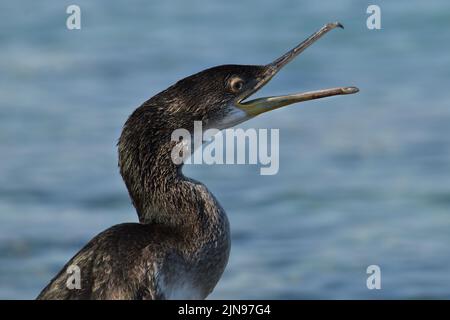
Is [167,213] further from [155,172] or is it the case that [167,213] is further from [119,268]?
[119,268]

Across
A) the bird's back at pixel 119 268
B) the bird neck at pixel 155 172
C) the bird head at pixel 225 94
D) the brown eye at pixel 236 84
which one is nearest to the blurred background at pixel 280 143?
the bird head at pixel 225 94

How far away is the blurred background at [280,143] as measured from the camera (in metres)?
13.0

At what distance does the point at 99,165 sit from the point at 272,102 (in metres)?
5.53

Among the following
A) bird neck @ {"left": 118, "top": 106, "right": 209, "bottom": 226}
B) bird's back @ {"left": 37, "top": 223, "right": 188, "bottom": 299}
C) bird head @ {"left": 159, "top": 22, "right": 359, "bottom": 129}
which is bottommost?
bird's back @ {"left": 37, "top": 223, "right": 188, "bottom": 299}

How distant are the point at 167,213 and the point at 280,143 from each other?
627 centimetres

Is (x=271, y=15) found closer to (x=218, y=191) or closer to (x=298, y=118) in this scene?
(x=298, y=118)

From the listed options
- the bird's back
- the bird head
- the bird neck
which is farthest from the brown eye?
the bird's back

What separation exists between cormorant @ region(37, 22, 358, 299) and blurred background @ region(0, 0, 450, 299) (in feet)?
11.1

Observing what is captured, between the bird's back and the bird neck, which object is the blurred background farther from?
the bird's back

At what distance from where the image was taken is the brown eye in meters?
9.29

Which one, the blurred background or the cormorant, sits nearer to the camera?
the cormorant

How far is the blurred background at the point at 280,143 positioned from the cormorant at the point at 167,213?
133 inches
